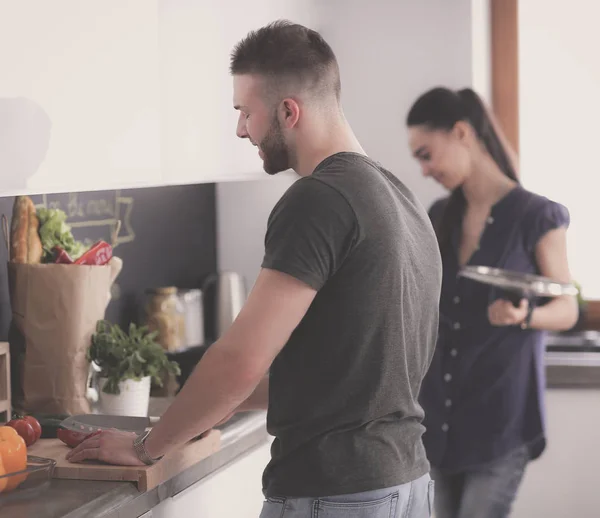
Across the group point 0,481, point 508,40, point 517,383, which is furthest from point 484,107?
point 0,481

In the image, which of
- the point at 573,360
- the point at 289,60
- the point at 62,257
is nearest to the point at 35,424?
the point at 62,257

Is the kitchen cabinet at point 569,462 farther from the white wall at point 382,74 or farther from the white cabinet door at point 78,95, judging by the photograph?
the white cabinet door at point 78,95

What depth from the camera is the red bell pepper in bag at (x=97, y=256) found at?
2275 mm

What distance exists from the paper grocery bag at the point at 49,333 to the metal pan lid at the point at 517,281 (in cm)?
93

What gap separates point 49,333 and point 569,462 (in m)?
1.99

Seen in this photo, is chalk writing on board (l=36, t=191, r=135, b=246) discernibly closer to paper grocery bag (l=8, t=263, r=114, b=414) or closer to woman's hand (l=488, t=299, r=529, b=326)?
paper grocery bag (l=8, t=263, r=114, b=414)

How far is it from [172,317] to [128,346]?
642 mm

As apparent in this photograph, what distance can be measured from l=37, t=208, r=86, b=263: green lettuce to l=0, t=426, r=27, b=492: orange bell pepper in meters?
0.61

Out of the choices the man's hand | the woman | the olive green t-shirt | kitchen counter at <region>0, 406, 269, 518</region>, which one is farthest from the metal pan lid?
the man's hand

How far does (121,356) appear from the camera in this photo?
2.31 m

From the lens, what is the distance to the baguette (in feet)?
7.25

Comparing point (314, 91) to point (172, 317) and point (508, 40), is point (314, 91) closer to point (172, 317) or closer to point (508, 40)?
point (172, 317)

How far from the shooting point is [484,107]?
273 centimetres

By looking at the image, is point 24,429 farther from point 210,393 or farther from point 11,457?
point 210,393
